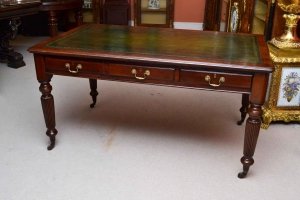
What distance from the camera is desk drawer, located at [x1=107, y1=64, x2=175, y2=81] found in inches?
74.9

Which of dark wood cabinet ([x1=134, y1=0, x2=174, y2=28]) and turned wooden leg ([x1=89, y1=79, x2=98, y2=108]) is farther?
dark wood cabinet ([x1=134, y1=0, x2=174, y2=28])

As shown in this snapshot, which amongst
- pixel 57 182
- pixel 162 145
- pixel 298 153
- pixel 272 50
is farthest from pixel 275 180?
pixel 57 182

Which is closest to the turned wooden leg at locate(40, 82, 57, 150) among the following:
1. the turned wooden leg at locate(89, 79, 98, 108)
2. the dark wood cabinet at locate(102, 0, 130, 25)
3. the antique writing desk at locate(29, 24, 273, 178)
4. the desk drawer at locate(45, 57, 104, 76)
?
the antique writing desk at locate(29, 24, 273, 178)

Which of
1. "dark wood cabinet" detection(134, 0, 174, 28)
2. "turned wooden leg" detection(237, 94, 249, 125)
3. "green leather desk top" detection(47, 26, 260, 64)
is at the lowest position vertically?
"turned wooden leg" detection(237, 94, 249, 125)

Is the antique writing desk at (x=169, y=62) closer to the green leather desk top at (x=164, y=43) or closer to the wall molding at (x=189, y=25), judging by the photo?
the green leather desk top at (x=164, y=43)

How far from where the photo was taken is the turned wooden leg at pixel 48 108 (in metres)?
2.14

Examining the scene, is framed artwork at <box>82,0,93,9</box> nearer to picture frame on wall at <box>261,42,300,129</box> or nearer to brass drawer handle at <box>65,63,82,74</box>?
picture frame on wall at <box>261,42,300,129</box>

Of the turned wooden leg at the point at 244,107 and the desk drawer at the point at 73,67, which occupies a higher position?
the desk drawer at the point at 73,67

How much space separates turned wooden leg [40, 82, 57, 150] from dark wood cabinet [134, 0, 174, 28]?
12.0ft

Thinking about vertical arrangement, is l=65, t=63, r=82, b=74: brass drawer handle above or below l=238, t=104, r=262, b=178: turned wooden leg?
above

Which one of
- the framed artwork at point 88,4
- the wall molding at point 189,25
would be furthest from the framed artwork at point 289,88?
the framed artwork at point 88,4

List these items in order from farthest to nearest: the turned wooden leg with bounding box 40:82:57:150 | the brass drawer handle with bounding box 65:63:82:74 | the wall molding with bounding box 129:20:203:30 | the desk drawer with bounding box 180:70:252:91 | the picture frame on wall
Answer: the wall molding with bounding box 129:20:203:30 < the picture frame on wall < the turned wooden leg with bounding box 40:82:57:150 < the brass drawer handle with bounding box 65:63:82:74 < the desk drawer with bounding box 180:70:252:91

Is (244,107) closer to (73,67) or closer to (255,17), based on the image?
(255,17)

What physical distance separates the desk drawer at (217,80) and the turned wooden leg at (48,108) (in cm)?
87
